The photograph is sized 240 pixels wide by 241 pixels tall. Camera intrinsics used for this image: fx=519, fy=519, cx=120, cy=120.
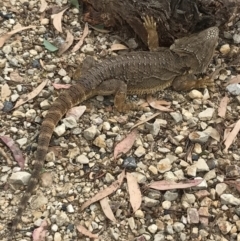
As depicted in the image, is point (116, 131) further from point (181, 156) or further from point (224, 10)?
point (224, 10)

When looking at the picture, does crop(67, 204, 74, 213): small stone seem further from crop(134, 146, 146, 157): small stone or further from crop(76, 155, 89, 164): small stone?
crop(134, 146, 146, 157): small stone

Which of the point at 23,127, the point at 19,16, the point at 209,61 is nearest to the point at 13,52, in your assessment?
the point at 19,16

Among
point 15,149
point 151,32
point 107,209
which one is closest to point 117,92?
point 151,32

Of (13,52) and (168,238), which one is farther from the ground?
(13,52)

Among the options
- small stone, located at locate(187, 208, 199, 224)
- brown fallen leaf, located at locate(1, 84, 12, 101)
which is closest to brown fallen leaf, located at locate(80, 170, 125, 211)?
small stone, located at locate(187, 208, 199, 224)

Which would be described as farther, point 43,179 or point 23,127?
point 23,127
